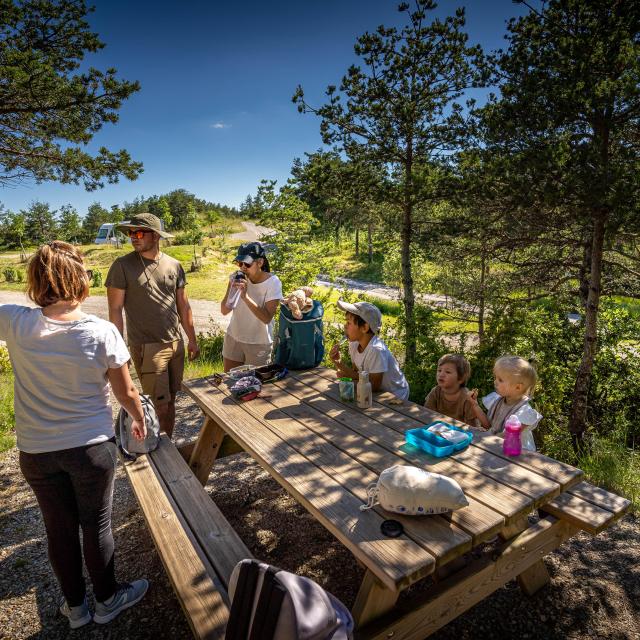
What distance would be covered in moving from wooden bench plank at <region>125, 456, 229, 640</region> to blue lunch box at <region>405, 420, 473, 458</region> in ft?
3.80

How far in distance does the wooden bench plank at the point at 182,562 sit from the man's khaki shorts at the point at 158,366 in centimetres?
99

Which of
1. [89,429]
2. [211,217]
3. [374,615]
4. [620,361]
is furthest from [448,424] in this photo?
[211,217]

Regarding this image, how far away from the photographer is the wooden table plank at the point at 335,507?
4.92ft

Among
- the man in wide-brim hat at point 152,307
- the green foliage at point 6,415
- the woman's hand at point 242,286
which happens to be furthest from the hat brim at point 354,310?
the green foliage at point 6,415

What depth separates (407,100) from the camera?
24.7 ft

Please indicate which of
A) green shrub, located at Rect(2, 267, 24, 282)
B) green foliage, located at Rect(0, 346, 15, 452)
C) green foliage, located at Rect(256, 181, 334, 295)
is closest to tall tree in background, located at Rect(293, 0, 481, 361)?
green foliage, located at Rect(256, 181, 334, 295)

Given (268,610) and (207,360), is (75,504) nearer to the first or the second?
(268,610)

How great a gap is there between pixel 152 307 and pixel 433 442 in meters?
2.47

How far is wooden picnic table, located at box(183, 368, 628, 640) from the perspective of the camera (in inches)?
64.8

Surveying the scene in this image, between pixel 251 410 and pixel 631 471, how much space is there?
329 centimetres

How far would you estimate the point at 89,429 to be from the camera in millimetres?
2025

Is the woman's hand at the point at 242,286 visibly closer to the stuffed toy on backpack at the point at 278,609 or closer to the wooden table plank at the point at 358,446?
the wooden table plank at the point at 358,446

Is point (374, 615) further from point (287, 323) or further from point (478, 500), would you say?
point (287, 323)

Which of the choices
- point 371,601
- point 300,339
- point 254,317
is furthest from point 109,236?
point 371,601
